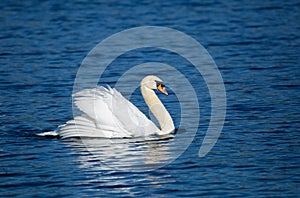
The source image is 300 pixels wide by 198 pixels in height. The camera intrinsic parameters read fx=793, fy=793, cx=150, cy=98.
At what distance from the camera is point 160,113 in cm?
1268

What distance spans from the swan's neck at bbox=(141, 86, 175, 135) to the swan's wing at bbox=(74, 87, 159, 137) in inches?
18.3

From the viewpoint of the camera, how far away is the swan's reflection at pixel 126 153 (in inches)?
421

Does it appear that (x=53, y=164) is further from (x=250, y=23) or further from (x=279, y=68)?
(x=250, y=23)

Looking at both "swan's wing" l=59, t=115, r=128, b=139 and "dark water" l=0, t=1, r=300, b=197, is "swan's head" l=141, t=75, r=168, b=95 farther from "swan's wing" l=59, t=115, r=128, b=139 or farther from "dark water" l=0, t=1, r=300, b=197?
"swan's wing" l=59, t=115, r=128, b=139

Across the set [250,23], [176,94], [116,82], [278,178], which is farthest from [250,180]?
[250,23]

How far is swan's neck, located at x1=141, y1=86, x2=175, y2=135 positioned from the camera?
1247cm

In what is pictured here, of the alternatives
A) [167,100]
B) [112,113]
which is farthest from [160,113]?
[167,100]

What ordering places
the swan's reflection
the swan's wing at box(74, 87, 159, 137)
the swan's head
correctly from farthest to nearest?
the swan's head, the swan's wing at box(74, 87, 159, 137), the swan's reflection

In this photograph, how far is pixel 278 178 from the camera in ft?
32.7

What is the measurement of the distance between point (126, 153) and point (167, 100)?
12.6ft

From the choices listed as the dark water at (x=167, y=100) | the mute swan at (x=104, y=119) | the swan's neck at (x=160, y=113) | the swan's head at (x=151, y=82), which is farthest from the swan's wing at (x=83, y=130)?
the swan's head at (x=151, y=82)

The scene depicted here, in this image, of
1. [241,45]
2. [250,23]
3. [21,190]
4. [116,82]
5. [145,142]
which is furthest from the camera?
[250,23]

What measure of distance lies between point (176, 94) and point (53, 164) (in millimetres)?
4898

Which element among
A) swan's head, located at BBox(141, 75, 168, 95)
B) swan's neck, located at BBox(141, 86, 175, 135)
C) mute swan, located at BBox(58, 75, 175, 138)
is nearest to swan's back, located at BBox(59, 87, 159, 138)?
mute swan, located at BBox(58, 75, 175, 138)
